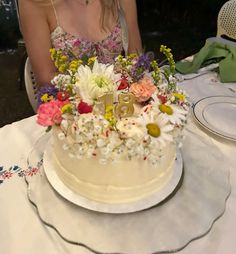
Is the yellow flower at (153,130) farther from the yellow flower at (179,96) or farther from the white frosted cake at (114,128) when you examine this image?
the yellow flower at (179,96)

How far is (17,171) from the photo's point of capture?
2.99 feet

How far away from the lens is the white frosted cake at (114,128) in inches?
27.3

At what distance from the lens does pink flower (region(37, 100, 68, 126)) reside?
72 centimetres

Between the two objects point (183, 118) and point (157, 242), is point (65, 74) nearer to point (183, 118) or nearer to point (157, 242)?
point (183, 118)

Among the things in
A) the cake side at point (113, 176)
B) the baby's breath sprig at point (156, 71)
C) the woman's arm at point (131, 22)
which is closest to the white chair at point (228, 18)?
the woman's arm at point (131, 22)

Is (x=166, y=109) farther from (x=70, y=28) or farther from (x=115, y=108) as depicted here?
(x=70, y=28)

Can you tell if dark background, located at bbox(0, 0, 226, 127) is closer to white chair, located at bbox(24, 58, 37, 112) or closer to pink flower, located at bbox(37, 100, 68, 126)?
white chair, located at bbox(24, 58, 37, 112)

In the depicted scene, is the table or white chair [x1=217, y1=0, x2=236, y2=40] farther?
white chair [x1=217, y1=0, x2=236, y2=40]

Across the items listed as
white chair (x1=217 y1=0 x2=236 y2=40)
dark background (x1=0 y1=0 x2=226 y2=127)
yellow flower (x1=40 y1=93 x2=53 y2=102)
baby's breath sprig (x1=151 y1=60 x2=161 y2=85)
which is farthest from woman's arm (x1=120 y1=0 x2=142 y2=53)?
dark background (x1=0 y1=0 x2=226 y2=127)

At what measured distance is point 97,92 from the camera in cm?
75

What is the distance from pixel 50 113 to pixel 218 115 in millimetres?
567

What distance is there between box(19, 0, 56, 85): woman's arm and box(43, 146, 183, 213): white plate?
57 cm

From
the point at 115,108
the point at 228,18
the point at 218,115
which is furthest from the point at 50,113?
the point at 228,18

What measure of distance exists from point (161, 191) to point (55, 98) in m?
0.31
